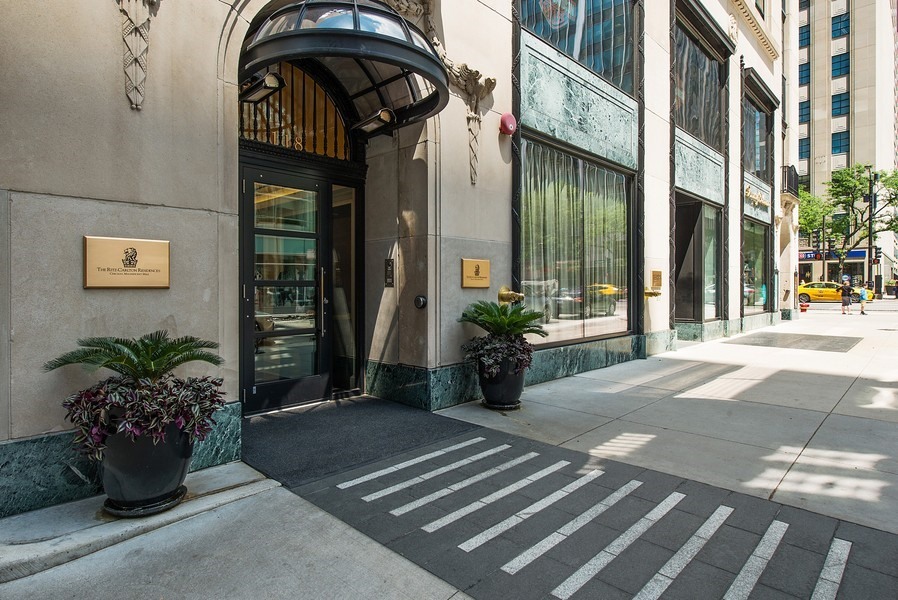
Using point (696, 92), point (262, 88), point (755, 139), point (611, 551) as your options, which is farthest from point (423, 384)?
point (755, 139)

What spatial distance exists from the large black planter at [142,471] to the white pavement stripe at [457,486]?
1.56 metres

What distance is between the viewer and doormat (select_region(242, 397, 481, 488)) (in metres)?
4.46

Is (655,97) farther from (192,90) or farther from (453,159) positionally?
(192,90)

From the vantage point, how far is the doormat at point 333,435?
446cm

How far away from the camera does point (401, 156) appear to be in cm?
667

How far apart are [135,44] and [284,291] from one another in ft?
9.99

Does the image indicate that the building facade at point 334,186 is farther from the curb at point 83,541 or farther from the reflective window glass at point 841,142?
the reflective window glass at point 841,142

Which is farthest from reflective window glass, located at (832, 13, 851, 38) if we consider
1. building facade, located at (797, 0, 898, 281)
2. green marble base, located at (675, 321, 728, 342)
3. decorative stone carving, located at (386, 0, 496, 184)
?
decorative stone carving, located at (386, 0, 496, 184)

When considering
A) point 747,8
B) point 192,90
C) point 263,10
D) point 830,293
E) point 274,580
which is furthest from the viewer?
point 830,293

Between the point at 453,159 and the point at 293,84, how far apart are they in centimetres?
223

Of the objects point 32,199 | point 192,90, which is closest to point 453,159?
point 192,90

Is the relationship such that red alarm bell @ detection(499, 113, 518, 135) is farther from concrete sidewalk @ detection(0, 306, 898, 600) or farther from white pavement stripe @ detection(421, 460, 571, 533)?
white pavement stripe @ detection(421, 460, 571, 533)

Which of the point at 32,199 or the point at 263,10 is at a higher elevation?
the point at 263,10

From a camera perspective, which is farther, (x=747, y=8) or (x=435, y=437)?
(x=747, y=8)
